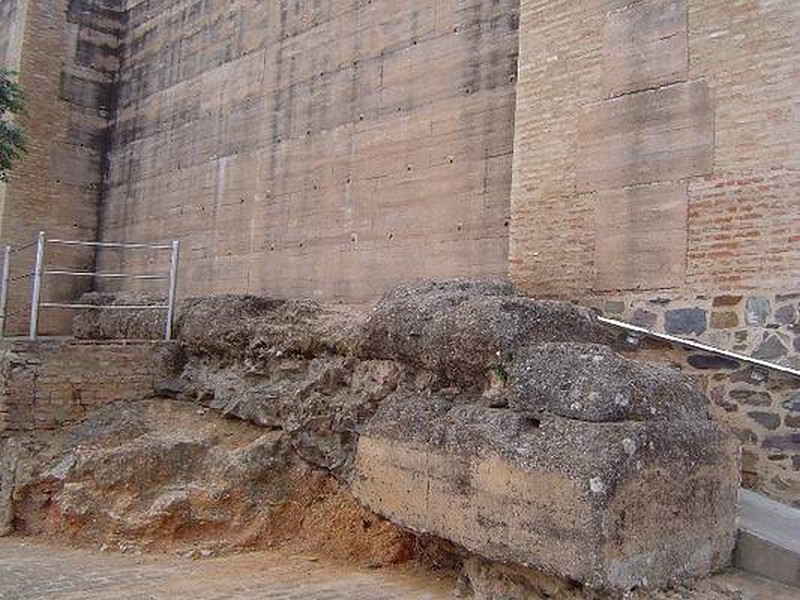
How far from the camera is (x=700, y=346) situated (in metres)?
5.87

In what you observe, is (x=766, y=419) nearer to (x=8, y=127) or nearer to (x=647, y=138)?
(x=647, y=138)

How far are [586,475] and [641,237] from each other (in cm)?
288

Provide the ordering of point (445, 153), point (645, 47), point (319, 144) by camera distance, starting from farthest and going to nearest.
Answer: point (319, 144)
point (445, 153)
point (645, 47)

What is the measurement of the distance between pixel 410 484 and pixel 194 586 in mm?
1482

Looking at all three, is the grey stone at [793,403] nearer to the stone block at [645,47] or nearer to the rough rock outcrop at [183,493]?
the stone block at [645,47]

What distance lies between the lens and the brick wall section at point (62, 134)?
1271 centimetres

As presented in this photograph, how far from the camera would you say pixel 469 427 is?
4.70 metres

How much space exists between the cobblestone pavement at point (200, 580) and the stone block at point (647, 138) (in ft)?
10.7

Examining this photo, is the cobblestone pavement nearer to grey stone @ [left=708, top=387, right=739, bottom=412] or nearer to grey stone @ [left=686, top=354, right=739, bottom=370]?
grey stone @ [left=708, top=387, right=739, bottom=412]

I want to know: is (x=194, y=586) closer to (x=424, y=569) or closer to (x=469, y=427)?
(x=424, y=569)

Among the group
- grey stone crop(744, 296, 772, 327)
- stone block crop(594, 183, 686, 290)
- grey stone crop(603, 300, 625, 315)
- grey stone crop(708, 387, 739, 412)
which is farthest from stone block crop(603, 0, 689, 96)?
grey stone crop(708, 387, 739, 412)

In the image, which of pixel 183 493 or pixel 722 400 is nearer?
pixel 722 400

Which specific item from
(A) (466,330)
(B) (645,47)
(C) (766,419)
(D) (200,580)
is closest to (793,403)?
(C) (766,419)

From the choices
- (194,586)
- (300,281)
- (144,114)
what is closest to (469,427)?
(194,586)
